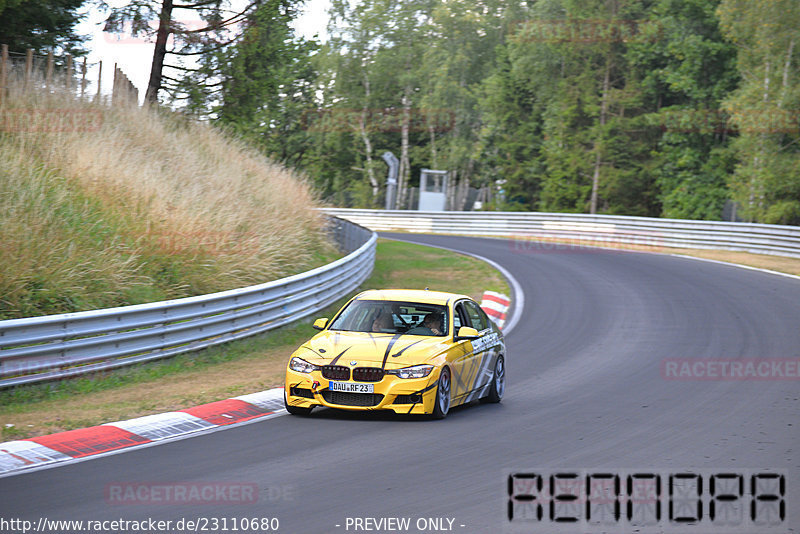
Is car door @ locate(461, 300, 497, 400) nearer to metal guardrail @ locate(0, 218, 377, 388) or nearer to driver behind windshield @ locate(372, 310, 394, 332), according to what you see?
driver behind windshield @ locate(372, 310, 394, 332)

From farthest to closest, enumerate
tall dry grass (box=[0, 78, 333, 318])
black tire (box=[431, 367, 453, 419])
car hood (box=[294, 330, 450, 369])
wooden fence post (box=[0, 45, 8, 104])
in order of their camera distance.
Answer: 1. wooden fence post (box=[0, 45, 8, 104])
2. tall dry grass (box=[0, 78, 333, 318])
3. black tire (box=[431, 367, 453, 419])
4. car hood (box=[294, 330, 450, 369])

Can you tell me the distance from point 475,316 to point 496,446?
3334mm

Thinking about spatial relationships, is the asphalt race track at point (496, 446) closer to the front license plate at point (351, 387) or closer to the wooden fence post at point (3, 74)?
the front license plate at point (351, 387)

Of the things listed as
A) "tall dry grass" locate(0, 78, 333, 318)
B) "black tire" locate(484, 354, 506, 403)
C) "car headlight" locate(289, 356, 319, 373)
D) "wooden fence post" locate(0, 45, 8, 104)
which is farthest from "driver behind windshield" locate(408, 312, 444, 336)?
"wooden fence post" locate(0, 45, 8, 104)

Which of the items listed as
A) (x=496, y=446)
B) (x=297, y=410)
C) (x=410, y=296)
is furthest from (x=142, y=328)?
(x=496, y=446)

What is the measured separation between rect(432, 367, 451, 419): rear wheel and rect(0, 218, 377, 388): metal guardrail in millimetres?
4483

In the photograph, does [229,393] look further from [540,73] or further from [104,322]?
[540,73]

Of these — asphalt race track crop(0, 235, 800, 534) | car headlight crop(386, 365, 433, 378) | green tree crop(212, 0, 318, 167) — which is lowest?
asphalt race track crop(0, 235, 800, 534)

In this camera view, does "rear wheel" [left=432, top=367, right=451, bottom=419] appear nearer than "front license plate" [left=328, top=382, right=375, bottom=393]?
No

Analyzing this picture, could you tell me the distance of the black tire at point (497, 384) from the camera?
454 inches

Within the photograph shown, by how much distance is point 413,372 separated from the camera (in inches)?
388

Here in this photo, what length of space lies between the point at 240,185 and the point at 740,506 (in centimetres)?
1809

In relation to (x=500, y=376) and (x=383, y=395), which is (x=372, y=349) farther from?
(x=500, y=376)

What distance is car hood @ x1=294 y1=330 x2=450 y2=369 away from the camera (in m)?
9.90
